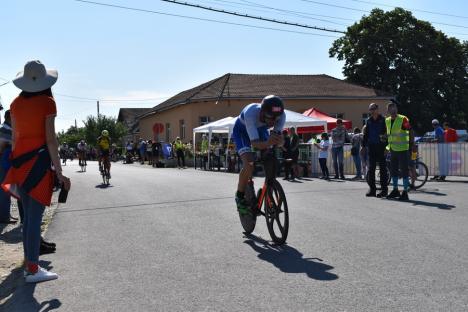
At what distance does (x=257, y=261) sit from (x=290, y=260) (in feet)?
1.13

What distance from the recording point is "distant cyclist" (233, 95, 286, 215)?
6.36m

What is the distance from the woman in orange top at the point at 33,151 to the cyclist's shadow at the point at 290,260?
221 cm

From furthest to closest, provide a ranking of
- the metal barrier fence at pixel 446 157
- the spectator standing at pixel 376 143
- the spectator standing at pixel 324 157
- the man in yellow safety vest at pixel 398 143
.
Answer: the spectator standing at pixel 324 157
the metal barrier fence at pixel 446 157
the spectator standing at pixel 376 143
the man in yellow safety vest at pixel 398 143

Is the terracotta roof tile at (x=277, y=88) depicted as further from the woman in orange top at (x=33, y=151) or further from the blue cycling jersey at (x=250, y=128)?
the woman in orange top at (x=33, y=151)

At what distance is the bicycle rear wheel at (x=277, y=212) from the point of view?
6367mm

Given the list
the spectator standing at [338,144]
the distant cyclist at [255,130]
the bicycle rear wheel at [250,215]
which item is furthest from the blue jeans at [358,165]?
the distant cyclist at [255,130]

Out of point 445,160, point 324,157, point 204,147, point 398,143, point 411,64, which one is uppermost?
point 411,64

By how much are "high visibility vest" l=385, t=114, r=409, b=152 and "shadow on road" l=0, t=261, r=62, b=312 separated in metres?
8.05

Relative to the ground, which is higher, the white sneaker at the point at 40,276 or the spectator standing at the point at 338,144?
the spectator standing at the point at 338,144

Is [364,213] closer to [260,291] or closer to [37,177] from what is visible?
[260,291]

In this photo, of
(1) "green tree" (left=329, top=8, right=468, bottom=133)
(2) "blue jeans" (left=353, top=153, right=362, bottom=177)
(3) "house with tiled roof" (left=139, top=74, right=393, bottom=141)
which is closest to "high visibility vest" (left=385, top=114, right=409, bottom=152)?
(2) "blue jeans" (left=353, top=153, right=362, bottom=177)

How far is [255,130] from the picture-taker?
6.49 meters

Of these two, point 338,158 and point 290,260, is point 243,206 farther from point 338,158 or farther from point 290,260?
point 338,158

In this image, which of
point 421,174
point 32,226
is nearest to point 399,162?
point 421,174
